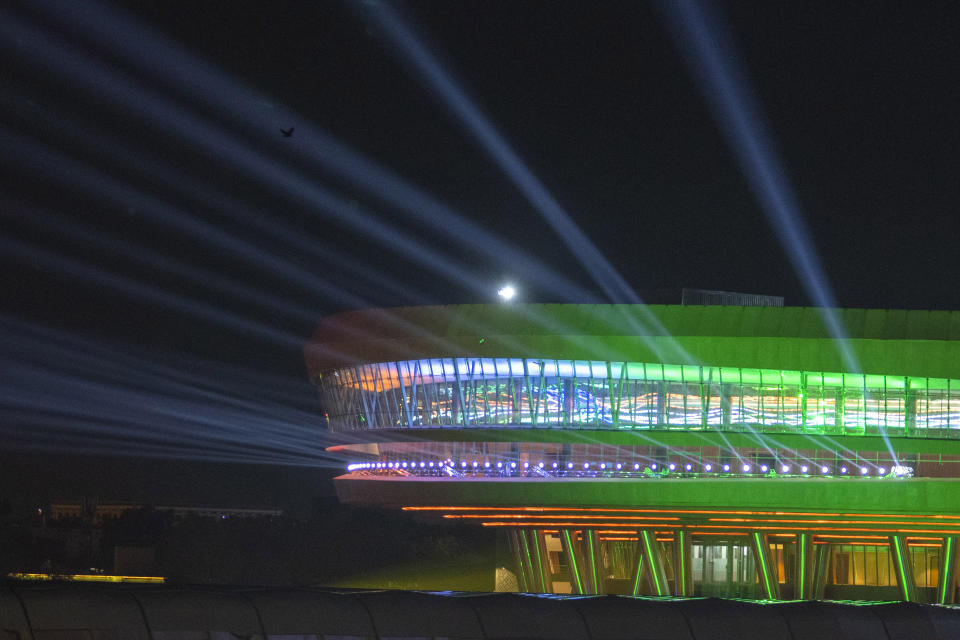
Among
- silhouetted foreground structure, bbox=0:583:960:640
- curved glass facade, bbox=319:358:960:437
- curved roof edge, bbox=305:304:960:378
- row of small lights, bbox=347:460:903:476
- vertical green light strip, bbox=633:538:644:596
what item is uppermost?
curved roof edge, bbox=305:304:960:378

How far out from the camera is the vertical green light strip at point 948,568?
4672 centimetres

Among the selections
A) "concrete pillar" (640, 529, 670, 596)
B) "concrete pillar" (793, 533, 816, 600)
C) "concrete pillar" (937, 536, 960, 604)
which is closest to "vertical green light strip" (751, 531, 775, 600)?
"concrete pillar" (793, 533, 816, 600)

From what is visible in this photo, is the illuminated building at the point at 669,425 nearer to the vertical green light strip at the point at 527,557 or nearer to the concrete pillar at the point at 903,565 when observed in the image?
the concrete pillar at the point at 903,565

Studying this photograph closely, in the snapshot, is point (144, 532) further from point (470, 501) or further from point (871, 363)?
point (871, 363)

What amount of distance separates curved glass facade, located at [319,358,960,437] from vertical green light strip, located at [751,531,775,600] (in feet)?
21.3

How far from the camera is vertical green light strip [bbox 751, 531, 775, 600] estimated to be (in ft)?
160

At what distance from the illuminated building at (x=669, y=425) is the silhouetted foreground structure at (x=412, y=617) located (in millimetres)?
27107

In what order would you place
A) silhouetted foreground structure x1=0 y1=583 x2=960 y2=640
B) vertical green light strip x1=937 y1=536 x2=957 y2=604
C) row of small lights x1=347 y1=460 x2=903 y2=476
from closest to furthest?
silhouetted foreground structure x1=0 y1=583 x2=960 y2=640 → row of small lights x1=347 y1=460 x2=903 y2=476 → vertical green light strip x1=937 y1=536 x2=957 y2=604

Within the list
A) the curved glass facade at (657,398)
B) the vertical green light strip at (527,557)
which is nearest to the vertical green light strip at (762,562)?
the curved glass facade at (657,398)

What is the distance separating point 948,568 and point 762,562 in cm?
668

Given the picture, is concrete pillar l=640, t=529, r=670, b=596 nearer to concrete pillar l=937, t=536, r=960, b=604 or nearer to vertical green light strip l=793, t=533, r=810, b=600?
vertical green light strip l=793, t=533, r=810, b=600

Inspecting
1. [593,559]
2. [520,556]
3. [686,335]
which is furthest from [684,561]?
[686,335]

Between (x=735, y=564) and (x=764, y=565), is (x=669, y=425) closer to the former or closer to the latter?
(x=764, y=565)

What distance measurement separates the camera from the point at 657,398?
45.5 metres
